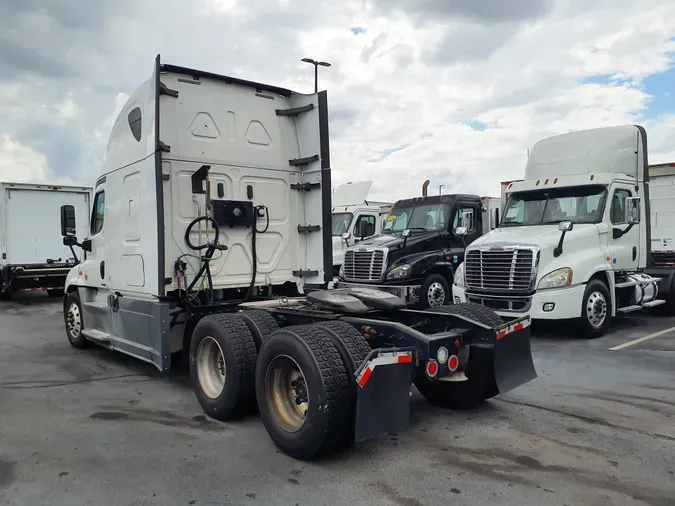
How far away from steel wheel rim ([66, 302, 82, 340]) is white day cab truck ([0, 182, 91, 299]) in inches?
307

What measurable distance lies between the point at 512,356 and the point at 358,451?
1.68 m

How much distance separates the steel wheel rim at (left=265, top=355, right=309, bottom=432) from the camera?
4.47 meters

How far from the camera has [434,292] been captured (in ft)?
38.5

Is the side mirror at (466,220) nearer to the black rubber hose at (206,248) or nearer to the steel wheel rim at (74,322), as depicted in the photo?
the black rubber hose at (206,248)

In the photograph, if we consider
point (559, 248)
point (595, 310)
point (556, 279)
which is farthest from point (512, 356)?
point (595, 310)

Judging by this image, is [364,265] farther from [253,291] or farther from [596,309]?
[253,291]

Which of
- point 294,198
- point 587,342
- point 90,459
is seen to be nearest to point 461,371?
point 90,459

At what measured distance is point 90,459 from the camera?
14.1ft

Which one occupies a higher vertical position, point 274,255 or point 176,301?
point 274,255

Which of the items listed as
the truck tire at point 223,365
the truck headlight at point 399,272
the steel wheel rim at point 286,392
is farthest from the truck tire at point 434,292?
the steel wheel rim at point 286,392

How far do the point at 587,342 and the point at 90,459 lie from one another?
7.40 meters

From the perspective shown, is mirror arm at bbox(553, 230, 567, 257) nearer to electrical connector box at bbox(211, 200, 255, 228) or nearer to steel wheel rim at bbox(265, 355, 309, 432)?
electrical connector box at bbox(211, 200, 255, 228)

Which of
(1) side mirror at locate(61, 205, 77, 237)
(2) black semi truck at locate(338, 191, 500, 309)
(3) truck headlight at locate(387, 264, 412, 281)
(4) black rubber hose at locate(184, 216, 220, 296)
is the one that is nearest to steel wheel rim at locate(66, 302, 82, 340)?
(1) side mirror at locate(61, 205, 77, 237)

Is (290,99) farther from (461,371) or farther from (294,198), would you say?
(461,371)
